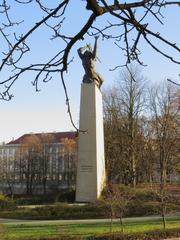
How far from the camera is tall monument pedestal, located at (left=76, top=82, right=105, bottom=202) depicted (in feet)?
100

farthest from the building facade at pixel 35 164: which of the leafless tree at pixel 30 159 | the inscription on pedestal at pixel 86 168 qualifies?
the inscription on pedestal at pixel 86 168

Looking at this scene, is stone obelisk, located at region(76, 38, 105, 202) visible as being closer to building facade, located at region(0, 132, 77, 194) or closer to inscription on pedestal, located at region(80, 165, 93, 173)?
inscription on pedestal, located at region(80, 165, 93, 173)

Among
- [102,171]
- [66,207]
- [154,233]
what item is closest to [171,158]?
[102,171]

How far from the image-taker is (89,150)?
101ft

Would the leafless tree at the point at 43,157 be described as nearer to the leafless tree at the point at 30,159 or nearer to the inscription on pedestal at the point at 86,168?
the leafless tree at the point at 30,159

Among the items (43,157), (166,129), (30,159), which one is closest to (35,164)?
(30,159)

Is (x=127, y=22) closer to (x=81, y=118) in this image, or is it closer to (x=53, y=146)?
(x=81, y=118)

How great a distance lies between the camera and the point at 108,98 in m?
48.4

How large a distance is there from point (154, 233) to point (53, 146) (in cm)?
5631

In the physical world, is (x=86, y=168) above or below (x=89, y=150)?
below

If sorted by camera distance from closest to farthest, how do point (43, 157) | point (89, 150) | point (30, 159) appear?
point (89, 150), point (30, 159), point (43, 157)

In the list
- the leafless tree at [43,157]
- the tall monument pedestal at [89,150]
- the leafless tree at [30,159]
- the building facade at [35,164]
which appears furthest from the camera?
the leafless tree at [43,157]

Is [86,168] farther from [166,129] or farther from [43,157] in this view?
[43,157]

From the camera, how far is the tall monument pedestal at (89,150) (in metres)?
30.5
